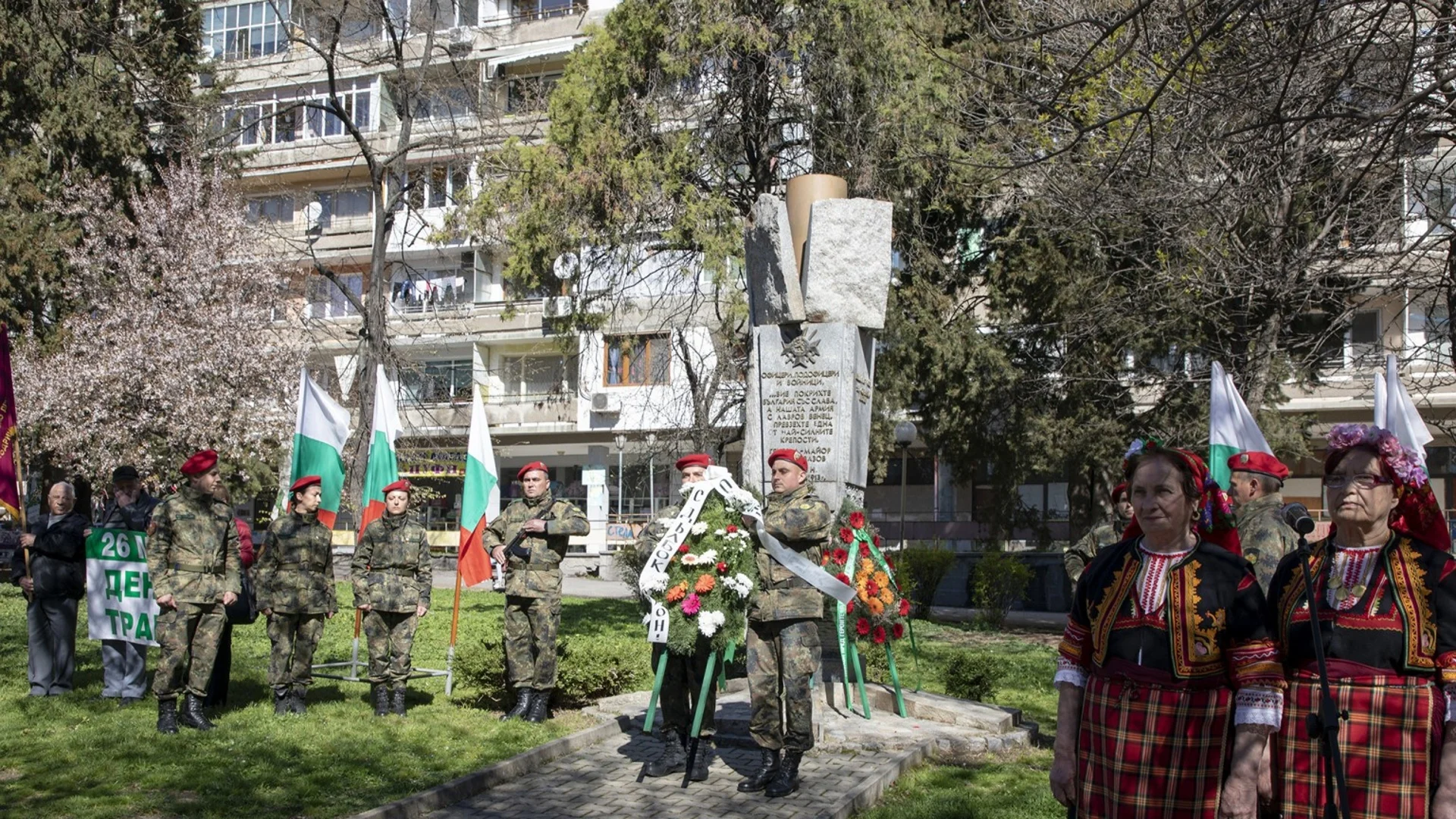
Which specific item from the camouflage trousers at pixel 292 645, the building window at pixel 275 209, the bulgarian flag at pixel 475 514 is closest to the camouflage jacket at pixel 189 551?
the camouflage trousers at pixel 292 645

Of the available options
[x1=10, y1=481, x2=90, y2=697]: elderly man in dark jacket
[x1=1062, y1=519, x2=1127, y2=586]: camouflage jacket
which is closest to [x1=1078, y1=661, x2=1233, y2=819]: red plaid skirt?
[x1=1062, y1=519, x2=1127, y2=586]: camouflage jacket

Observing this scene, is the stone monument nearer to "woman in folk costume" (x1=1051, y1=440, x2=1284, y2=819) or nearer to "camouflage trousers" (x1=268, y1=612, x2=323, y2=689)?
"camouflage trousers" (x1=268, y1=612, x2=323, y2=689)

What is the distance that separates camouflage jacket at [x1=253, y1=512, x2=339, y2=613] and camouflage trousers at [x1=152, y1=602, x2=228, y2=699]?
539 mm

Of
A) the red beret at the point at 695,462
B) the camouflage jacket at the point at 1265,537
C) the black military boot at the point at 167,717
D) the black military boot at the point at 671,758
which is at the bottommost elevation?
the black military boot at the point at 671,758

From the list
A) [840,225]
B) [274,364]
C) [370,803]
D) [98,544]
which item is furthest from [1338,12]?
[274,364]

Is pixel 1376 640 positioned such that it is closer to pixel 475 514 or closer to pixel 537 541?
pixel 537 541

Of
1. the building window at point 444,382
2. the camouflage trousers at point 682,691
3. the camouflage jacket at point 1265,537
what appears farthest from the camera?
the building window at point 444,382

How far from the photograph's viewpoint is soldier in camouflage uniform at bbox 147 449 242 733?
8664 millimetres

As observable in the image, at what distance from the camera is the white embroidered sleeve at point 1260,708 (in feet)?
12.4

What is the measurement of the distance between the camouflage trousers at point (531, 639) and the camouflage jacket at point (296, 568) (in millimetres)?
1499

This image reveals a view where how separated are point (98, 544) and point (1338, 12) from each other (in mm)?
11341

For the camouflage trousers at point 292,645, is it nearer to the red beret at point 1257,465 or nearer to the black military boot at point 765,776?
the black military boot at point 765,776

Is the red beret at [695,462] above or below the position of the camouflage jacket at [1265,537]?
above

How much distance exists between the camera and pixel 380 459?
11.0m
